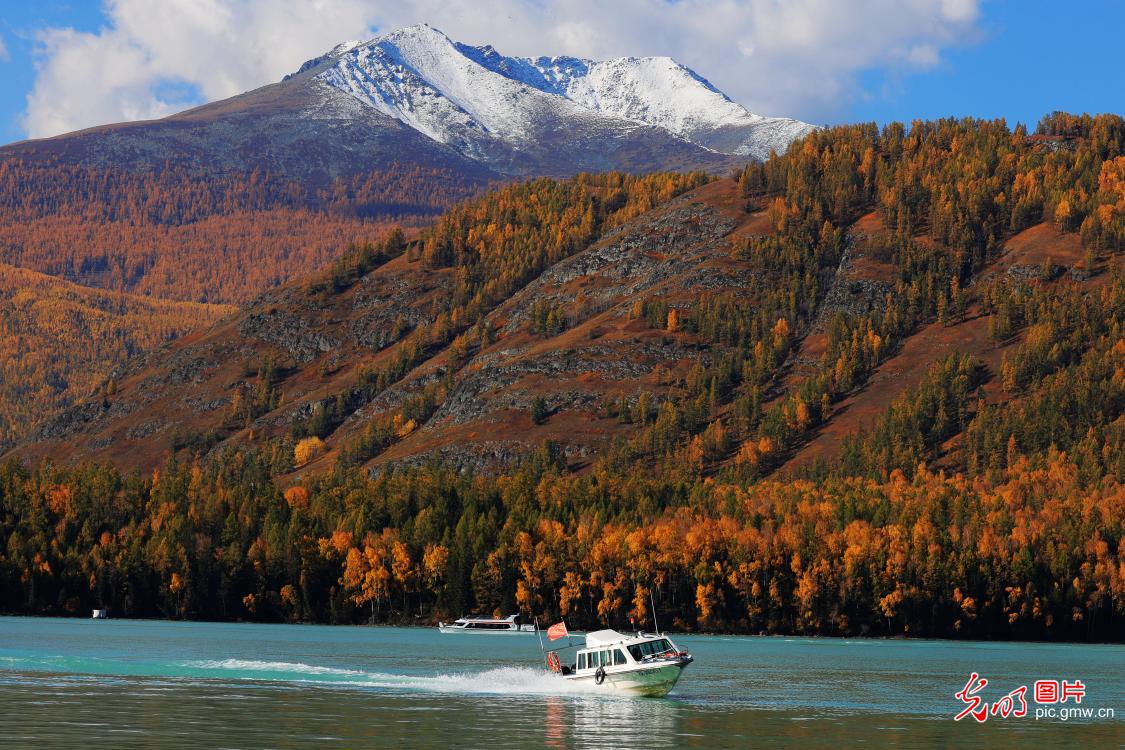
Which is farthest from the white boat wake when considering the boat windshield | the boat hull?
the boat windshield

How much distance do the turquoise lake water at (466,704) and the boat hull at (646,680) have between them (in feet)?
4.96

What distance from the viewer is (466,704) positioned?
12300cm

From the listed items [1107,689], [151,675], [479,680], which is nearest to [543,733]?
[479,680]

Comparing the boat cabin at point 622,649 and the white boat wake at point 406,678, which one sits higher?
the boat cabin at point 622,649

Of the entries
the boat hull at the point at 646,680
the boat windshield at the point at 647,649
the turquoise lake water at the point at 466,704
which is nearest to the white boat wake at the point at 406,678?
the turquoise lake water at the point at 466,704

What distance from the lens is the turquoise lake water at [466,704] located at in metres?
98.9

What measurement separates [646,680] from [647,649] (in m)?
2.89

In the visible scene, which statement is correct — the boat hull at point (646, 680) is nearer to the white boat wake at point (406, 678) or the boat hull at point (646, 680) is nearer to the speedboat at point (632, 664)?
the speedboat at point (632, 664)

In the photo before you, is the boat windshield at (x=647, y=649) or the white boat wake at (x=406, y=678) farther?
the white boat wake at (x=406, y=678)

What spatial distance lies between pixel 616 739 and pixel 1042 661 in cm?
11160

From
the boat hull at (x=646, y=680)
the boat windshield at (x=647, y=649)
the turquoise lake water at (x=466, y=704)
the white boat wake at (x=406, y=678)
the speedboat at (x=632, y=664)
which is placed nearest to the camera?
the turquoise lake water at (x=466, y=704)

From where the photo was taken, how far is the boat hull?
127625 millimetres

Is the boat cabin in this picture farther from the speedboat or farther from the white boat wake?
the white boat wake

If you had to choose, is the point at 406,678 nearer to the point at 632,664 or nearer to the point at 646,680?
the point at 632,664
